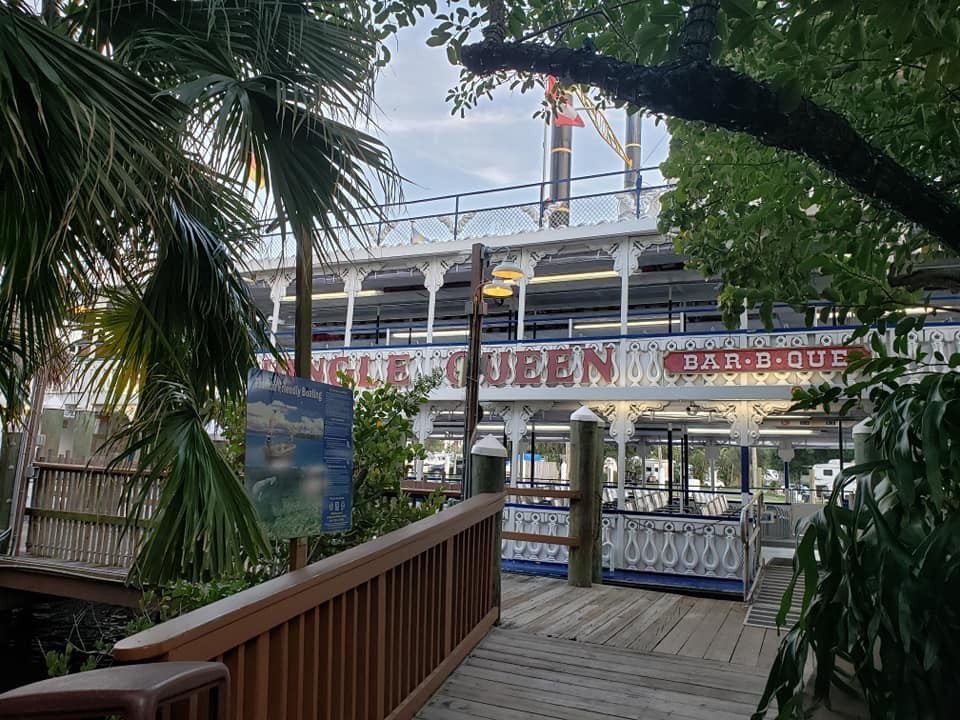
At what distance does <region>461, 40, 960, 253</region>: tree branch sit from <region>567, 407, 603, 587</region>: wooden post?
19.3ft

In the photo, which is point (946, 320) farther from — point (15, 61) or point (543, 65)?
point (15, 61)

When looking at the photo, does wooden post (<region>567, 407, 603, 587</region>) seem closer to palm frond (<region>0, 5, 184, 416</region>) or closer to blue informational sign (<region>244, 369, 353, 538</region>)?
blue informational sign (<region>244, 369, 353, 538</region>)

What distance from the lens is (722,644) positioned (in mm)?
5262

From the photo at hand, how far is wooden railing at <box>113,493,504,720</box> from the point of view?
6.69ft

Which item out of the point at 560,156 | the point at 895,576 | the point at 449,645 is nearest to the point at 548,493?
the point at 449,645

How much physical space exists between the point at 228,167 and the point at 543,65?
1.66 metres

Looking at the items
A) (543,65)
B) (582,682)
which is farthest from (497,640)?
(543,65)

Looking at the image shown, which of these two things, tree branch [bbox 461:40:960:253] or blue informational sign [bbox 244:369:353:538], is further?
blue informational sign [bbox 244:369:353:538]

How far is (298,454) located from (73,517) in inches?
282

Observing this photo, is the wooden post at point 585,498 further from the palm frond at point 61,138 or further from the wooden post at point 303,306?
the palm frond at point 61,138

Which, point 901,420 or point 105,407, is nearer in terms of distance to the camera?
point 901,420

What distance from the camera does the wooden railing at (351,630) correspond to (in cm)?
204

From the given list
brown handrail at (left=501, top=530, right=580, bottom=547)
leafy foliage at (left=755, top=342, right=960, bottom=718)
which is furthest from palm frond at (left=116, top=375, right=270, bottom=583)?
brown handrail at (left=501, top=530, right=580, bottom=547)

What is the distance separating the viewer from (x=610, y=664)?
462 centimetres
